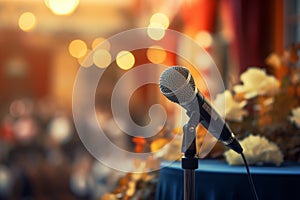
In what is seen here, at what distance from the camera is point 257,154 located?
6.17 feet

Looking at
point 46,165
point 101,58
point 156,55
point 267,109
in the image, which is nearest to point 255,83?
point 267,109

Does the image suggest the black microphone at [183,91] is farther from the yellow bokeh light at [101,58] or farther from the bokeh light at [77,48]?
the bokeh light at [77,48]

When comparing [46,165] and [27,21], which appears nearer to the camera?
[46,165]

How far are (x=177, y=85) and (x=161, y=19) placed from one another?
18.3 ft

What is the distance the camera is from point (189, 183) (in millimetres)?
1433

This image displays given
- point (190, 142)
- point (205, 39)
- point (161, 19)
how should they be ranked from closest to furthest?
1. point (190, 142)
2. point (205, 39)
3. point (161, 19)

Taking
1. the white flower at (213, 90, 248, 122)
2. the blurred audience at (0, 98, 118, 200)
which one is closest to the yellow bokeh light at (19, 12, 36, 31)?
the blurred audience at (0, 98, 118, 200)

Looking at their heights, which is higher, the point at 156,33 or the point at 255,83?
the point at 156,33

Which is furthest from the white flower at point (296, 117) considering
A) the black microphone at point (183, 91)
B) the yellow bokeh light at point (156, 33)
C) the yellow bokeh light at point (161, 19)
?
the yellow bokeh light at point (161, 19)

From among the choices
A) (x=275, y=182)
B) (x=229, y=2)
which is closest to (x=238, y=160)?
(x=275, y=182)

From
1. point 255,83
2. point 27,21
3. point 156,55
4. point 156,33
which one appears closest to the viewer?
point 255,83

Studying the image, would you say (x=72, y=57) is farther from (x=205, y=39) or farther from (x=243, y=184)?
(x=243, y=184)

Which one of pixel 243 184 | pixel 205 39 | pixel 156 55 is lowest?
pixel 243 184

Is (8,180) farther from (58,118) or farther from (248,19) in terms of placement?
(248,19)
